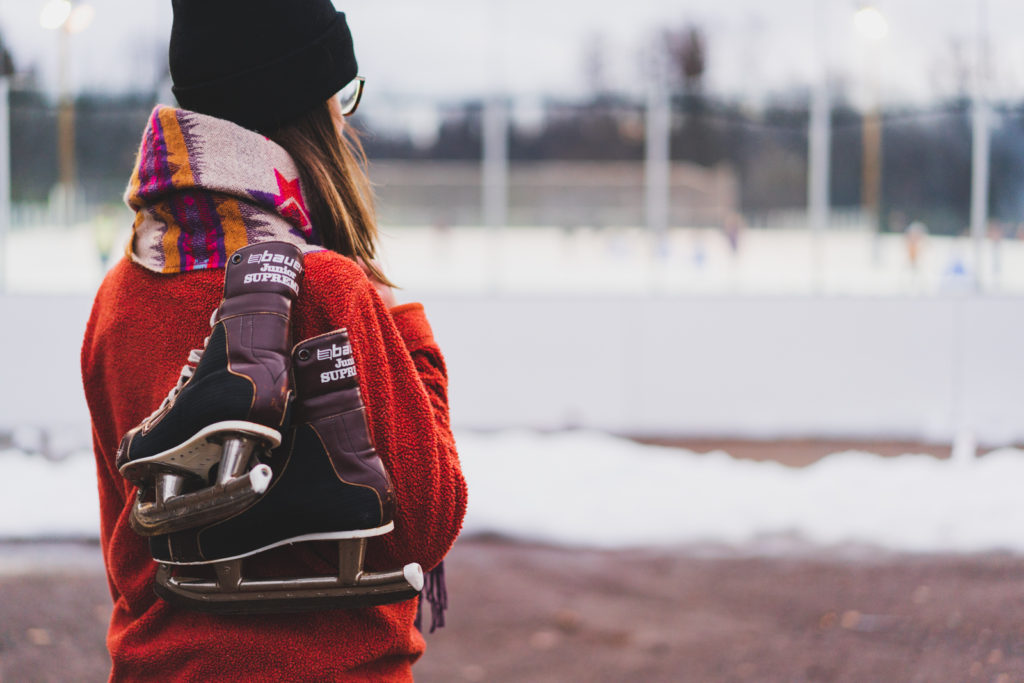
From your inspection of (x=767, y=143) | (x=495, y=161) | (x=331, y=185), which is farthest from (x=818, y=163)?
(x=331, y=185)

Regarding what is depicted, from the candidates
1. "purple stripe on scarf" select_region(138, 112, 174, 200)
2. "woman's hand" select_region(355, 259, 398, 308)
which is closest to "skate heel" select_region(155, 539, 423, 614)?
"woman's hand" select_region(355, 259, 398, 308)

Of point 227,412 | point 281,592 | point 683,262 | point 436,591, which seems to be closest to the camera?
point 227,412

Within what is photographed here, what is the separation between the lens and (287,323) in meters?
1.15

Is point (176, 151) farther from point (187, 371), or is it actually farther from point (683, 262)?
point (683, 262)

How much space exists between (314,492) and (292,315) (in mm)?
212

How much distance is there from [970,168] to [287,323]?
27.1 feet

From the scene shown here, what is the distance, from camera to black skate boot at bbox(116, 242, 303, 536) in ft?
3.59

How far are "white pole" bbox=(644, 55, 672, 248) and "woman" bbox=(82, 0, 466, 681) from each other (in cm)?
708

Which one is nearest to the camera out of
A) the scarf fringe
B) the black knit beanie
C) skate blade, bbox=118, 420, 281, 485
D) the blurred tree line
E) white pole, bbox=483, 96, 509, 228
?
skate blade, bbox=118, 420, 281, 485

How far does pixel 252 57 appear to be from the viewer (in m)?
1.32

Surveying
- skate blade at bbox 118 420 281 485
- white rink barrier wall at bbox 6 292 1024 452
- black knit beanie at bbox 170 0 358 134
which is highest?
black knit beanie at bbox 170 0 358 134

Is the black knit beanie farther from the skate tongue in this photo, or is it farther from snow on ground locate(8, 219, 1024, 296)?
snow on ground locate(8, 219, 1024, 296)

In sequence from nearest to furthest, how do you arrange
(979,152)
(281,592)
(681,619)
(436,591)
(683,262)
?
(281,592) < (436,591) < (681,619) < (979,152) < (683,262)

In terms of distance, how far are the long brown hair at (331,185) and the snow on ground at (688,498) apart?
436cm
